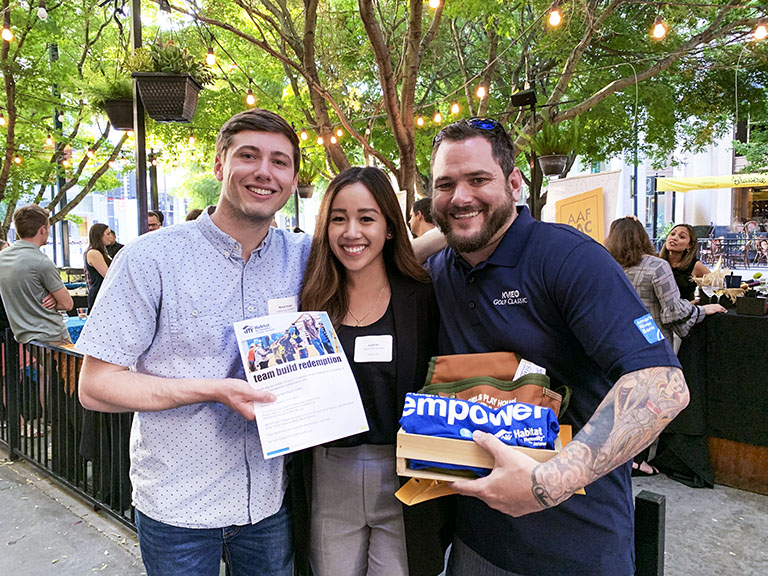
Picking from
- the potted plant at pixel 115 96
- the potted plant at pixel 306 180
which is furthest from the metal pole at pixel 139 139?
the potted plant at pixel 306 180

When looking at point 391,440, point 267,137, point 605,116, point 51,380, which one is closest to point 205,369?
point 391,440

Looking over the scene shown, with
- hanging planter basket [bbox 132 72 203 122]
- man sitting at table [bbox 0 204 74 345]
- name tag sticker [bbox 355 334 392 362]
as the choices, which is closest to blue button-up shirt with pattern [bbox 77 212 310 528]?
name tag sticker [bbox 355 334 392 362]

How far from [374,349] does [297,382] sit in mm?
341

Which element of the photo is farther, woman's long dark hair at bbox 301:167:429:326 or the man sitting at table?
the man sitting at table

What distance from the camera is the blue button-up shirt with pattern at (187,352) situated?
5.64 ft

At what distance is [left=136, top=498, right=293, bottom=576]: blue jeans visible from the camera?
1837 millimetres

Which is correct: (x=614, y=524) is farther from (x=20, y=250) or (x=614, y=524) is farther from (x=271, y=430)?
(x=20, y=250)

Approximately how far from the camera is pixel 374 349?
75.5 inches

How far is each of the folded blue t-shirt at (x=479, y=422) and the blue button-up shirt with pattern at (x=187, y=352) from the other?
733mm

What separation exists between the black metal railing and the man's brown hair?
103cm

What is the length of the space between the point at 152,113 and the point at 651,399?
13.8ft

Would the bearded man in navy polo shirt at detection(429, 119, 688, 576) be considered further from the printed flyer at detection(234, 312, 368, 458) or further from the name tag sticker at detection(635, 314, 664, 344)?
the printed flyer at detection(234, 312, 368, 458)

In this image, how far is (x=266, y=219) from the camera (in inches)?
75.7

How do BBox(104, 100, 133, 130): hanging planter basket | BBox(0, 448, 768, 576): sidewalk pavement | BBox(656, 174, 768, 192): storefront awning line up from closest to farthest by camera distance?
BBox(0, 448, 768, 576): sidewalk pavement → BBox(104, 100, 133, 130): hanging planter basket → BBox(656, 174, 768, 192): storefront awning
